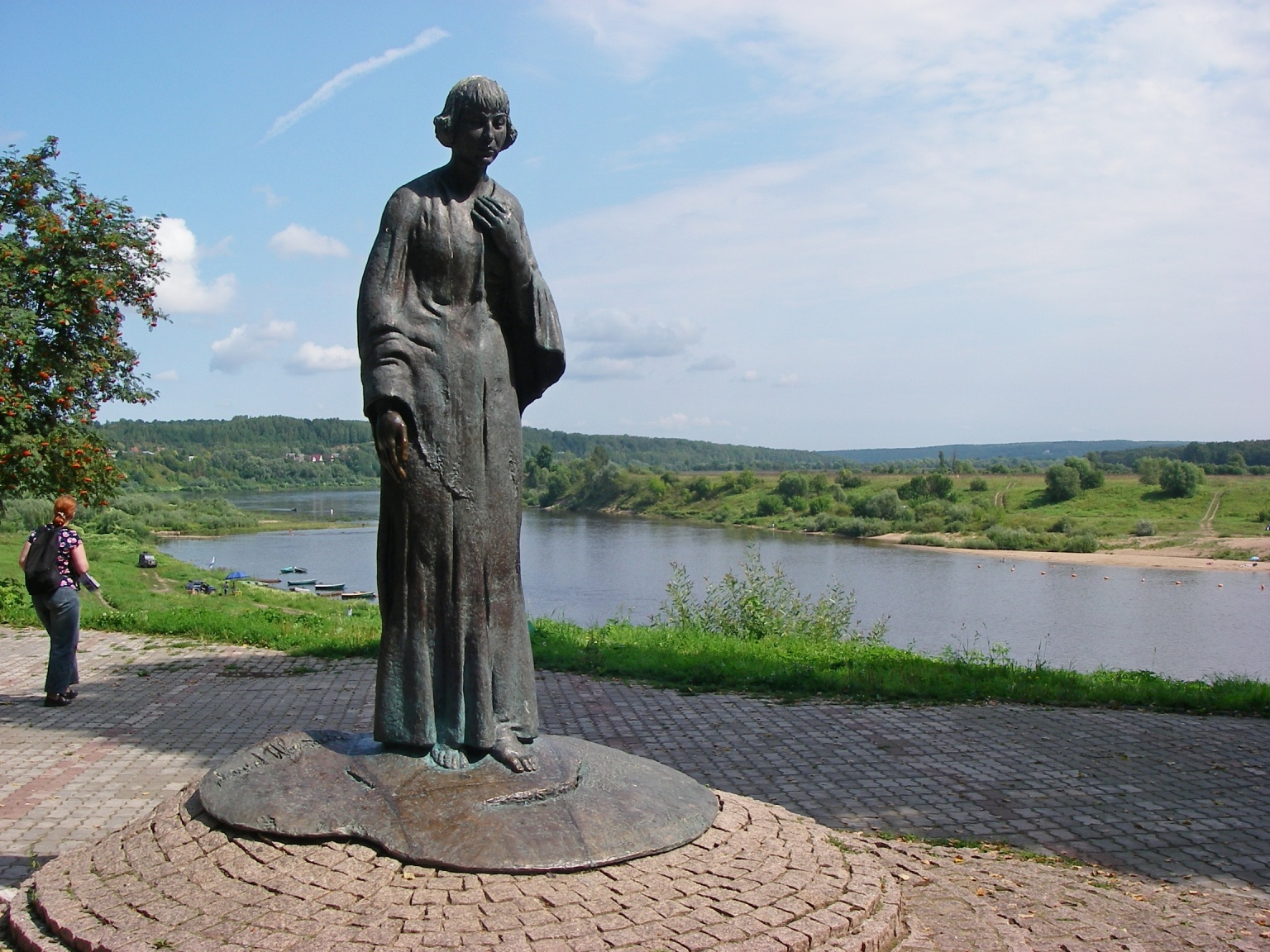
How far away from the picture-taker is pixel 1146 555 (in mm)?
42625

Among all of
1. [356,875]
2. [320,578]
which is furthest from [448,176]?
[320,578]

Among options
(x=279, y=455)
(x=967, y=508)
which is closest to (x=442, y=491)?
(x=967, y=508)

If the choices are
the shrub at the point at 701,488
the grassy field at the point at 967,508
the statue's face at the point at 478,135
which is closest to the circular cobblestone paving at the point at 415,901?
the statue's face at the point at 478,135

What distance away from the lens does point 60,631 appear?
881 centimetres

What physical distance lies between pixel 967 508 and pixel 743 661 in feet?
152

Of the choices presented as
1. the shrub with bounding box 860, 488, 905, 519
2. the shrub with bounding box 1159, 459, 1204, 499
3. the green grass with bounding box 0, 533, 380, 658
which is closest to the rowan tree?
the green grass with bounding box 0, 533, 380, 658

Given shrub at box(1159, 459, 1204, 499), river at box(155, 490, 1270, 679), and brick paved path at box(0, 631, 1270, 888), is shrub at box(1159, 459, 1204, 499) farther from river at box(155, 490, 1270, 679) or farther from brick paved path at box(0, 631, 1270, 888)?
brick paved path at box(0, 631, 1270, 888)

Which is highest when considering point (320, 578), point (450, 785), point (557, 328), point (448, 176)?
point (448, 176)

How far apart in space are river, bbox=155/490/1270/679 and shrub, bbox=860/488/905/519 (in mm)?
5969

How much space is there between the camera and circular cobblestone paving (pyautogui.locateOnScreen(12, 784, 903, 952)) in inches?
141

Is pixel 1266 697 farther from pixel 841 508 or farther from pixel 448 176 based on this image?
pixel 841 508

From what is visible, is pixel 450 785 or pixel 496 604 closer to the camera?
pixel 450 785

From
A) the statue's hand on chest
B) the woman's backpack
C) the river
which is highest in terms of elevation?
the statue's hand on chest

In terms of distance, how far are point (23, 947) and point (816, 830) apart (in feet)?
10.3
